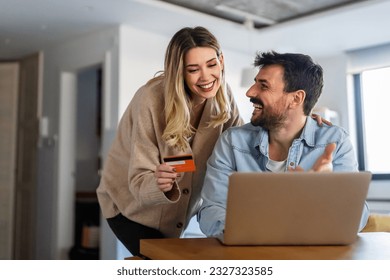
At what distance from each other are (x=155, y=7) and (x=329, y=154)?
201 cm

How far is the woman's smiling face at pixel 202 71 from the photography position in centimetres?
117

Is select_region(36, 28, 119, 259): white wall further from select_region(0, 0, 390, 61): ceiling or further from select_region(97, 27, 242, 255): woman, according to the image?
select_region(97, 27, 242, 255): woman

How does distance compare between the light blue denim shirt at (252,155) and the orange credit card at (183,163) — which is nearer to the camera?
the orange credit card at (183,163)

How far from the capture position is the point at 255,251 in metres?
0.75

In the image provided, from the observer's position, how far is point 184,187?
1.17m

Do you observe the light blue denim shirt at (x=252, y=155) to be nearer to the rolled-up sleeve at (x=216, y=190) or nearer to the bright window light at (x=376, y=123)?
the rolled-up sleeve at (x=216, y=190)

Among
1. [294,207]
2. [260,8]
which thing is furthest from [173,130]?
[260,8]

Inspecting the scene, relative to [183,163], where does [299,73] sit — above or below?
above

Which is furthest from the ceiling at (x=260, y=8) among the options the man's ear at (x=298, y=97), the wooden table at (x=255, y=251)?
the wooden table at (x=255, y=251)

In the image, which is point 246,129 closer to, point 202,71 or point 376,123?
point 202,71

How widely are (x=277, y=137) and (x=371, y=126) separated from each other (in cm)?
239

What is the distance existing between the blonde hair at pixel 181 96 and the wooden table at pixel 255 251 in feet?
1.12

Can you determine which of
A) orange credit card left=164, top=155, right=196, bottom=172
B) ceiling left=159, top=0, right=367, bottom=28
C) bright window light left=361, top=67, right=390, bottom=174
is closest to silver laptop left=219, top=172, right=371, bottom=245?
orange credit card left=164, top=155, right=196, bottom=172
